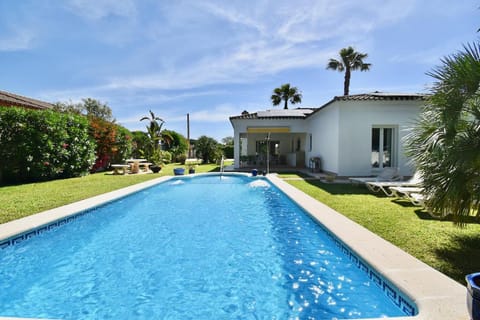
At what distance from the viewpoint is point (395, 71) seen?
2083 centimetres

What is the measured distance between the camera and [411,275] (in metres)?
4.33

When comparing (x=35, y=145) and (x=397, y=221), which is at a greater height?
(x=35, y=145)

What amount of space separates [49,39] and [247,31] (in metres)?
14.6

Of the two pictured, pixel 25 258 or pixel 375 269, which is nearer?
pixel 375 269

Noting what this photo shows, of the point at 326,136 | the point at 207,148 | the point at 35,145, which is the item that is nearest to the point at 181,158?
the point at 207,148

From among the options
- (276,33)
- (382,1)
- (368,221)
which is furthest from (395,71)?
(368,221)

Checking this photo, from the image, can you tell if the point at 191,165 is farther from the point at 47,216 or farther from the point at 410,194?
the point at 410,194

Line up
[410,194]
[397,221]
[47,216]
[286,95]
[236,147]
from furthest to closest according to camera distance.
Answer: [286,95]
[236,147]
[410,194]
[47,216]
[397,221]

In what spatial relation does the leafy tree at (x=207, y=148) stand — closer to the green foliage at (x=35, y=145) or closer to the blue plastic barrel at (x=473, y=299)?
the green foliage at (x=35, y=145)

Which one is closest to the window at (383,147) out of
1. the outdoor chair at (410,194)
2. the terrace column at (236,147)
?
the outdoor chair at (410,194)

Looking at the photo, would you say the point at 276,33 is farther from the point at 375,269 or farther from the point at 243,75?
the point at 375,269

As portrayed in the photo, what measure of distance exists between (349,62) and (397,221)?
122 feet

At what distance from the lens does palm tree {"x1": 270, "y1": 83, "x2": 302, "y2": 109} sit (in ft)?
168

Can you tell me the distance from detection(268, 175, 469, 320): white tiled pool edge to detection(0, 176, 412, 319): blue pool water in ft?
1.21
